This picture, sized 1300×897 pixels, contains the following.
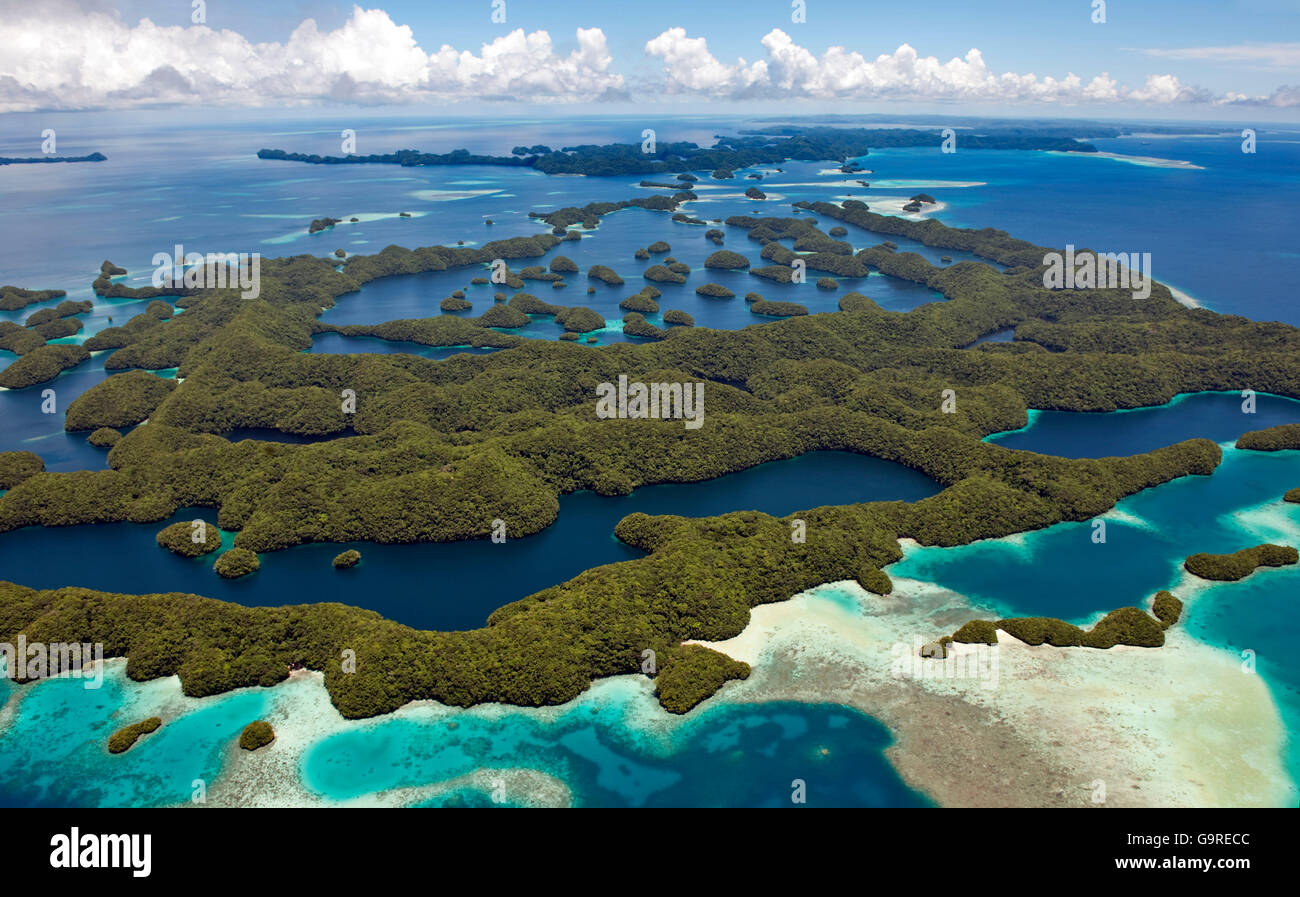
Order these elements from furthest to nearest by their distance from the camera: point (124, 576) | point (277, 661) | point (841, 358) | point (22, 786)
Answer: point (841, 358)
point (124, 576)
point (277, 661)
point (22, 786)

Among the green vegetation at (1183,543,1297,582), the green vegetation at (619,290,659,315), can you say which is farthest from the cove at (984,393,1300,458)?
the green vegetation at (619,290,659,315)

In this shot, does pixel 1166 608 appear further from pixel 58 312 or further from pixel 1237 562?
pixel 58 312

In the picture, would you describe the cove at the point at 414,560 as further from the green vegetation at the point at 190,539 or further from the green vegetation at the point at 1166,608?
the green vegetation at the point at 1166,608

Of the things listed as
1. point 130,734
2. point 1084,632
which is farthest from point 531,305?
point 1084,632

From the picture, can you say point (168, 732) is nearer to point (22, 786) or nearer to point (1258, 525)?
point (22, 786)

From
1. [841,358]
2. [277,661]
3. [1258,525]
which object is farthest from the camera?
[841,358]

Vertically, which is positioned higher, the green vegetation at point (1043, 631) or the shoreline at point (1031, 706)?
the green vegetation at point (1043, 631)

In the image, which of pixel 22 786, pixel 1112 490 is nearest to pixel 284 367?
pixel 22 786

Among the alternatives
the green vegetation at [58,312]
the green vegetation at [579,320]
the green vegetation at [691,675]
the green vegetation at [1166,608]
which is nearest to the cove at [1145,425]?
the green vegetation at [1166,608]
